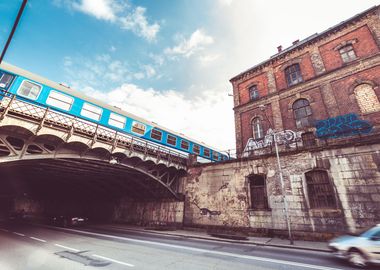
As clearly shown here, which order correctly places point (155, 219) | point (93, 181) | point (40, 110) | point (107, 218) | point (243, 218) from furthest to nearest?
point (107, 218), point (93, 181), point (155, 219), point (243, 218), point (40, 110)

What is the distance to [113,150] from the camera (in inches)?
487

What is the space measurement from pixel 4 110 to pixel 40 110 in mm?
2227

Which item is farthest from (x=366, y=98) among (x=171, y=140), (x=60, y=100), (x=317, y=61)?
(x=60, y=100)

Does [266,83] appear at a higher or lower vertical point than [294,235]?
higher

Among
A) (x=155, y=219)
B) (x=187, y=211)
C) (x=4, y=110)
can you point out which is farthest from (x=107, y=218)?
(x=4, y=110)

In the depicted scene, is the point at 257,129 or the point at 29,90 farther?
the point at 257,129

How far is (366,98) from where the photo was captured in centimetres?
1388

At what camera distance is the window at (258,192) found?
44.5 feet

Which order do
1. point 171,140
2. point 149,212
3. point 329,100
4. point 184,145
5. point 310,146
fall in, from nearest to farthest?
point 310,146, point 329,100, point 171,140, point 149,212, point 184,145

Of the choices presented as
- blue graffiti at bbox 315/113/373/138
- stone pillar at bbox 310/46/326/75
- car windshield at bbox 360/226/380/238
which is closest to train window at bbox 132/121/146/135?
car windshield at bbox 360/226/380/238

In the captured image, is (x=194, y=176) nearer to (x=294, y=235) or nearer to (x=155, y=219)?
(x=155, y=219)

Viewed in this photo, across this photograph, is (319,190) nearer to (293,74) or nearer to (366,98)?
(366,98)

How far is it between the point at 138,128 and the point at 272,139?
1302cm

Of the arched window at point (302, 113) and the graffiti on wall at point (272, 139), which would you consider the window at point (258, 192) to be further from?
the arched window at point (302, 113)
